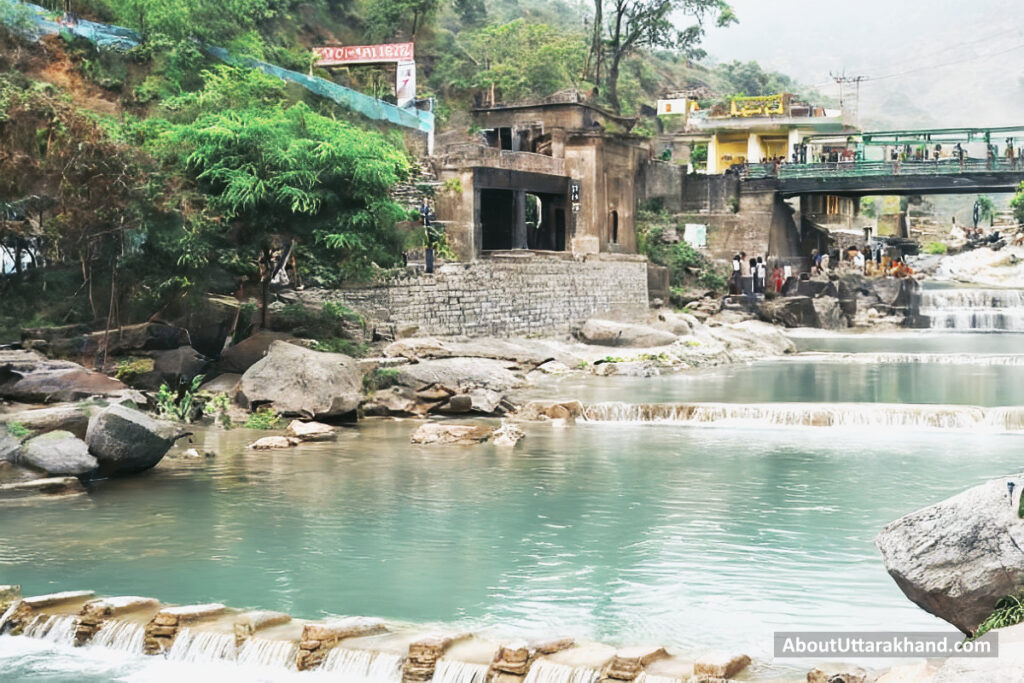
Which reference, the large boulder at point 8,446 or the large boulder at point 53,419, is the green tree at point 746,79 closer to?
the large boulder at point 53,419

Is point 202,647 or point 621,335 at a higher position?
point 621,335

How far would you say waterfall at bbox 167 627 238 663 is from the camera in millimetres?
7992

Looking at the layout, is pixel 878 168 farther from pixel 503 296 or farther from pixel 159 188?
pixel 159 188

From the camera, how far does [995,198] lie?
10606 cm

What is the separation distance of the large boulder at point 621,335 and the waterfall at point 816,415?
1011 cm

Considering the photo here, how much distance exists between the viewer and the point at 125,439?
13742mm

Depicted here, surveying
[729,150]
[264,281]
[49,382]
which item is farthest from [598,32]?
[49,382]

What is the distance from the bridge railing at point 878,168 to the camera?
40844mm

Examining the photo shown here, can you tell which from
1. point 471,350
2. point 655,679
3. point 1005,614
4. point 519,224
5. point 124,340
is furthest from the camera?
point 519,224

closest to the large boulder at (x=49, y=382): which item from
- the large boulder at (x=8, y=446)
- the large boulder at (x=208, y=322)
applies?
the large boulder at (x=8, y=446)

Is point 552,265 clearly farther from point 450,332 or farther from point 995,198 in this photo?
point 995,198

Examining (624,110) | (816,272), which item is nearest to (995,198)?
(624,110)

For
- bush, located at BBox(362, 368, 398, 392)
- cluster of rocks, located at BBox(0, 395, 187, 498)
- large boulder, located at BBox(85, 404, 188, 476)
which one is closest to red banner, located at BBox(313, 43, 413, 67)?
bush, located at BBox(362, 368, 398, 392)

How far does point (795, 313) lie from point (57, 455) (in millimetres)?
30891
